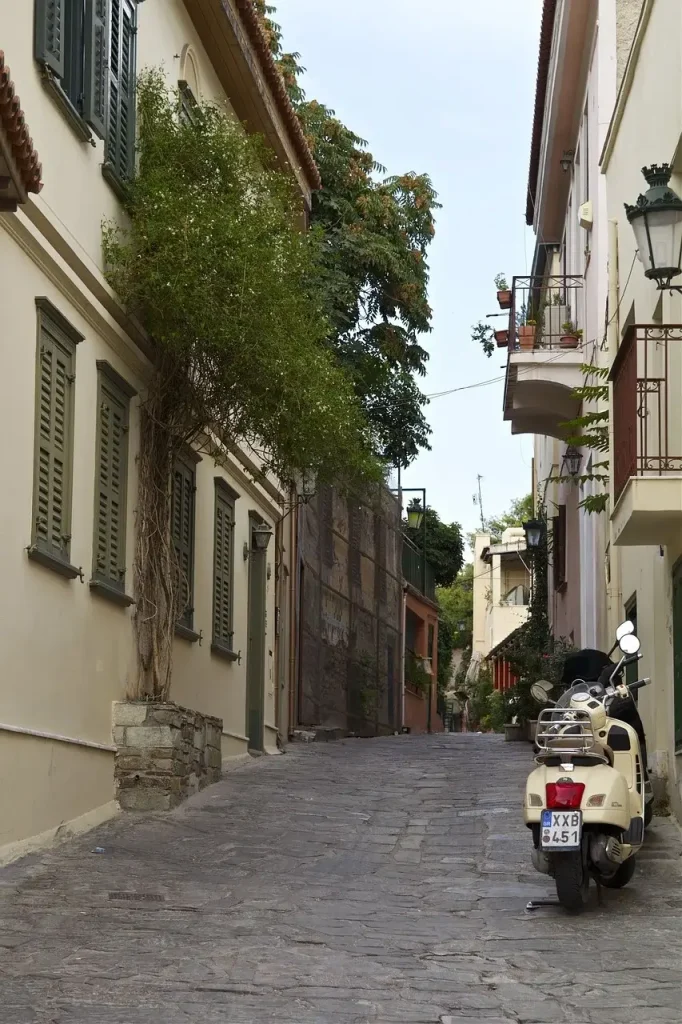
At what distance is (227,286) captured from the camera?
12570mm

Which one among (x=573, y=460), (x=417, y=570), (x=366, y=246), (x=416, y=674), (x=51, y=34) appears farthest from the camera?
(x=417, y=570)

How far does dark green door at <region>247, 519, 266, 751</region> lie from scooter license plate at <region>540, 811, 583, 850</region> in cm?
1104

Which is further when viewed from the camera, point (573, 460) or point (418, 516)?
point (418, 516)

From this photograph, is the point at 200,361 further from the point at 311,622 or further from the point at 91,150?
the point at 311,622

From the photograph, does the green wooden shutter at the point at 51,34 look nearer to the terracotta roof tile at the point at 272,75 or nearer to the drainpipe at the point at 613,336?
the terracotta roof tile at the point at 272,75

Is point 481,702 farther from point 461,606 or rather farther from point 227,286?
point 227,286

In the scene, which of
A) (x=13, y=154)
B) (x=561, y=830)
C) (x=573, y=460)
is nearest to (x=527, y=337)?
(x=573, y=460)

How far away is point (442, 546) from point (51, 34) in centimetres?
3513

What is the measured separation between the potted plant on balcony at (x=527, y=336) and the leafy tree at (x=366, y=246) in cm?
540

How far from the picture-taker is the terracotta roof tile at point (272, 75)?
16844 millimetres

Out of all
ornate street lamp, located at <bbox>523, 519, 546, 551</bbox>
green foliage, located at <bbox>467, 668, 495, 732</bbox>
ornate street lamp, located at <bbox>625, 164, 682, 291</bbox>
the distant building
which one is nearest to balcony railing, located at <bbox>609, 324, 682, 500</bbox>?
ornate street lamp, located at <bbox>625, 164, 682, 291</bbox>

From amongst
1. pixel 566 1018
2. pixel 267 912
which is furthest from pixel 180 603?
pixel 566 1018

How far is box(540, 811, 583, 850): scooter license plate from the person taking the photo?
8.71 metres

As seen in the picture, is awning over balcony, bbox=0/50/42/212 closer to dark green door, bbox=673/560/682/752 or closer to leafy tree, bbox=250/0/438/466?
dark green door, bbox=673/560/682/752
